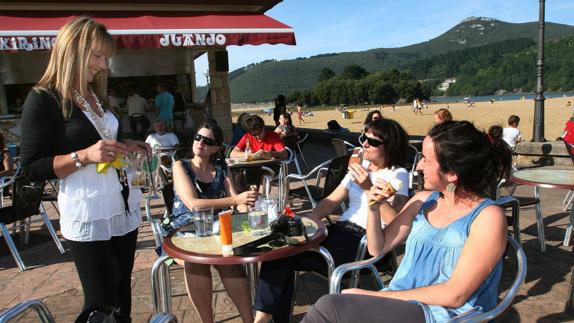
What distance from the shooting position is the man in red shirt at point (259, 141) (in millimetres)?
5008

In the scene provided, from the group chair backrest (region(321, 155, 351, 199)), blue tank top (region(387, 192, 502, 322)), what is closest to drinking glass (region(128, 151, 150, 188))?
blue tank top (region(387, 192, 502, 322))

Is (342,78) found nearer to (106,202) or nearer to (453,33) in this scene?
(106,202)

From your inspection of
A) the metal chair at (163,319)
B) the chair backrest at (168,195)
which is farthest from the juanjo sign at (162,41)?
the metal chair at (163,319)

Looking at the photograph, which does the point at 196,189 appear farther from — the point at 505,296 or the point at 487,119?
the point at 487,119

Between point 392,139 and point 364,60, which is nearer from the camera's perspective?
point 392,139

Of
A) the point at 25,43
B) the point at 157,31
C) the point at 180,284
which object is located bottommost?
the point at 180,284

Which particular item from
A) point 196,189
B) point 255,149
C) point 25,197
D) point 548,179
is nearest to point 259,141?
point 255,149

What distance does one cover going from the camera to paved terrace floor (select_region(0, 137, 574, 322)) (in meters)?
2.75

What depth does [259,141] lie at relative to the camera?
5.18 metres

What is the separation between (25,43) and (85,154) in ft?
17.2

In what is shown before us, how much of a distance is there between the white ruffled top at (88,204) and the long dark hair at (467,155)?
1373mm

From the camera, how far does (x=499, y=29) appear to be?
18400 cm

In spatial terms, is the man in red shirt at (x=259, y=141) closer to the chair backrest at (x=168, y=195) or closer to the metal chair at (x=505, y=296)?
the chair backrest at (x=168, y=195)

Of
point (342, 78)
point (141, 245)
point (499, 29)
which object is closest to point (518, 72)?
point (342, 78)
